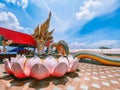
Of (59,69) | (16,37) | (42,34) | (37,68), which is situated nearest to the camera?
(37,68)

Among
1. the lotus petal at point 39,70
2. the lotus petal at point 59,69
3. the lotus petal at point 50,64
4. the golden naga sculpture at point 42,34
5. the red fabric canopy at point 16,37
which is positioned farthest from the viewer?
the golden naga sculpture at point 42,34

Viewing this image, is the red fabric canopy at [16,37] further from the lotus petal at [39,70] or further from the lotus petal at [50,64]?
the lotus petal at [39,70]

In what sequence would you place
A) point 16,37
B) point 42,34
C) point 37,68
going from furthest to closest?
point 16,37
point 42,34
point 37,68

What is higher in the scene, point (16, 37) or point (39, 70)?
point (16, 37)

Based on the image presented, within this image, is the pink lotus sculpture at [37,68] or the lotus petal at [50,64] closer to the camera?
the pink lotus sculpture at [37,68]

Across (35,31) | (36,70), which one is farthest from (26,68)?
(35,31)

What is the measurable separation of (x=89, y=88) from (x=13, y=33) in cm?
1021

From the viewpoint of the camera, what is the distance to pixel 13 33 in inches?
435

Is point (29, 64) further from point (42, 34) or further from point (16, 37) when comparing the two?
point (16, 37)

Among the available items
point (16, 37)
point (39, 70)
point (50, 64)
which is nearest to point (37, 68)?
point (39, 70)

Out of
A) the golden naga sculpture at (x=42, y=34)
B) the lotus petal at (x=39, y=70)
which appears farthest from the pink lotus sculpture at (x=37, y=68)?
the golden naga sculpture at (x=42, y=34)

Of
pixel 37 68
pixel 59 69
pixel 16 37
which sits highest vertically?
pixel 16 37

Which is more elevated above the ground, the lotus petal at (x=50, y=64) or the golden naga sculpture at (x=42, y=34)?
the golden naga sculpture at (x=42, y=34)

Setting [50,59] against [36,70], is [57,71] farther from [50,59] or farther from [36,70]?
[36,70]
